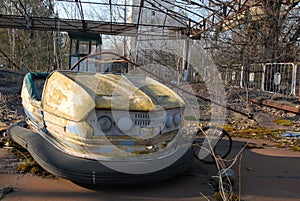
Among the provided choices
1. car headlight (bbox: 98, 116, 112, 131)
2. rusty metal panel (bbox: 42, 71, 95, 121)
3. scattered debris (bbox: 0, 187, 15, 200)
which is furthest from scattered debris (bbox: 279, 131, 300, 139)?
scattered debris (bbox: 0, 187, 15, 200)

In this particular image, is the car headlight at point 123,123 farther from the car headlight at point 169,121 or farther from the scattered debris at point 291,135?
the scattered debris at point 291,135

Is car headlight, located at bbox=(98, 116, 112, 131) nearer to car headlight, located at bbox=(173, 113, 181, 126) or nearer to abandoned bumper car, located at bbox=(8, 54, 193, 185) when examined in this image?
abandoned bumper car, located at bbox=(8, 54, 193, 185)

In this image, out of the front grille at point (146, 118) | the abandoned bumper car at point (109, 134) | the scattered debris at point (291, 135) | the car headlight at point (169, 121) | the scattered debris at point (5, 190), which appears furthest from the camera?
the scattered debris at point (291, 135)

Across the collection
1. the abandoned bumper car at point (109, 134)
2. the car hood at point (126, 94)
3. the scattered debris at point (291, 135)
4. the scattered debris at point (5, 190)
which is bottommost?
the scattered debris at point (291, 135)

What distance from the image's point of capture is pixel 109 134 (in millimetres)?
2340

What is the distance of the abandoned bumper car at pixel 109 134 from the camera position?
227 centimetres

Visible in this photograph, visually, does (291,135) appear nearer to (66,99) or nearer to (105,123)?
(105,123)

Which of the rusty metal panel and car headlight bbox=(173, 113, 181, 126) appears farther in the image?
car headlight bbox=(173, 113, 181, 126)

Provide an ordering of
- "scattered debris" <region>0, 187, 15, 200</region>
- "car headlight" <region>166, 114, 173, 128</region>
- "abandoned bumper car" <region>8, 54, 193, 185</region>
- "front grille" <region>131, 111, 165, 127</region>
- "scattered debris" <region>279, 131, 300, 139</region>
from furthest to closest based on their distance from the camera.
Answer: "scattered debris" <region>279, 131, 300, 139</region>
"car headlight" <region>166, 114, 173, 128</region>
"front grille" <region>131, 111, 165, 127</region>
"abandoned bumper car" <region>8, 54, 193, 185</region>
"scattered debris" <region>0, 187, 15, 200</region>

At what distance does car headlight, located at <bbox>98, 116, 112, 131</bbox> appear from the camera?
2316 millimetres

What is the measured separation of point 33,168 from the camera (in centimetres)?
270

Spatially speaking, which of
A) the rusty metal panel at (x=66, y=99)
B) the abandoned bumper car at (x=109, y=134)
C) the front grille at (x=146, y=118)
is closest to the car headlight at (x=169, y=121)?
the abandoned bumper car at (x=109, y=134)

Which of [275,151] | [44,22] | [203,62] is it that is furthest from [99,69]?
[275,151]

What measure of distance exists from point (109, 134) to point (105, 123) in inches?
3.6
